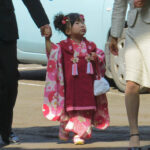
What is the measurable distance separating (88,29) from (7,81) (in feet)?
13.7

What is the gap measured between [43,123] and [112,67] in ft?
8.83

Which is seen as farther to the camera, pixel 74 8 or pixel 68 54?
pixel 74 8

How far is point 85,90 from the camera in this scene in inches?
256

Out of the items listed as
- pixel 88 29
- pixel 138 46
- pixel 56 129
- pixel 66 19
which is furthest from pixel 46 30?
pixel 88 29

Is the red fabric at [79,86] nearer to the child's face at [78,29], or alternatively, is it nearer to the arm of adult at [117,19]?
the child's face at [78,29]

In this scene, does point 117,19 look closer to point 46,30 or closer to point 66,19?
point 46,30

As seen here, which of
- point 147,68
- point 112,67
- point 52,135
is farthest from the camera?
point 112,67

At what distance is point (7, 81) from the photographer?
20.0 feet

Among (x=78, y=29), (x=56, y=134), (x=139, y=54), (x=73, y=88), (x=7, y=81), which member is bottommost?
(x=56, y=134)

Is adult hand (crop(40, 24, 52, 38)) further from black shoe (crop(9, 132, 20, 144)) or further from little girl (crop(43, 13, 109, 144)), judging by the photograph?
black shoe (crop(9, 132, 20, 144))

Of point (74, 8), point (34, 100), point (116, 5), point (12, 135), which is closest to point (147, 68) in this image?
point (116, 5)

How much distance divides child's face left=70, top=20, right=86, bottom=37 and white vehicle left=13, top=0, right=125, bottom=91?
10.4 feet

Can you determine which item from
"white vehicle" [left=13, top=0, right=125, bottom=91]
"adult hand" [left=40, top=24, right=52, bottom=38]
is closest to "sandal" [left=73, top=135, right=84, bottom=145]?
"adult hand" [left=40, top=24, right=52, bottom=38]

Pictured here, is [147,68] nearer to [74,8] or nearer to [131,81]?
[131,81]
